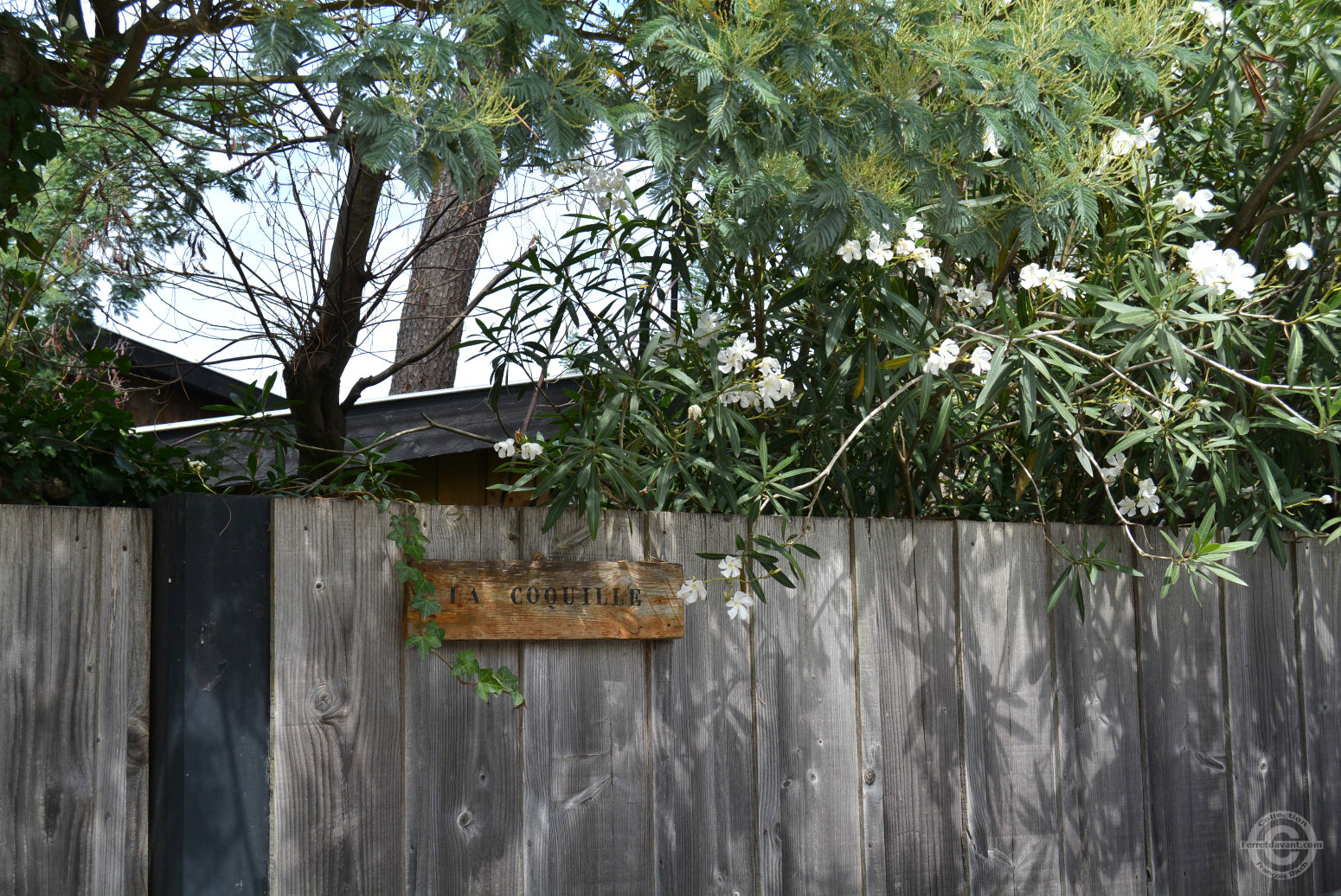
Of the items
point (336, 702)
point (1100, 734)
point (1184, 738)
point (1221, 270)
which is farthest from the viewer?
point (1184, 738)

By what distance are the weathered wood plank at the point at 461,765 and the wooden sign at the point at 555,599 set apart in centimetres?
4

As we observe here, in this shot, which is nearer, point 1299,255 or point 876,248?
point 876,248

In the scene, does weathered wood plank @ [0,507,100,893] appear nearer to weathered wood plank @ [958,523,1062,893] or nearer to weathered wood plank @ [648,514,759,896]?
weathered wood plank @ [648,514,759,896]

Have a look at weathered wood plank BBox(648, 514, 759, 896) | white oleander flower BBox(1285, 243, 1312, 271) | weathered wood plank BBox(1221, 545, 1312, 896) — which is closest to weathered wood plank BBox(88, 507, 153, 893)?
weathered wood plank BBox(648, 514, 759, 896)

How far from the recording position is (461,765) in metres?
1.78

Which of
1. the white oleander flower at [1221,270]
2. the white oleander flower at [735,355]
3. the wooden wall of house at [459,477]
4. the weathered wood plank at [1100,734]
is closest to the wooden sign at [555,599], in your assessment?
the white oleander flower at [735,355]

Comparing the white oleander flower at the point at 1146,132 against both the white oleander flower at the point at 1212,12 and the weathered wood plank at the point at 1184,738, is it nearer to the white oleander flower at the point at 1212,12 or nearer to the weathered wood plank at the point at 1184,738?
the white oleander flower at the point at 1212,12

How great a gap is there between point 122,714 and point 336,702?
0.30 m

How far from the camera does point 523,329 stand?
2.52m

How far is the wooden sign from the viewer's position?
1.78 m

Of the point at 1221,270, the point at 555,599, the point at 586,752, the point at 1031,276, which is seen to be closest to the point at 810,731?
the point at 586,752

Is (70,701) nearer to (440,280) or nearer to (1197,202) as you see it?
(1197,202)

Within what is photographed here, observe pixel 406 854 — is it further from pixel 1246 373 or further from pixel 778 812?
pixel 1246 373

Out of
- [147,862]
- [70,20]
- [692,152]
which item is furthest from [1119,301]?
[70,20]
